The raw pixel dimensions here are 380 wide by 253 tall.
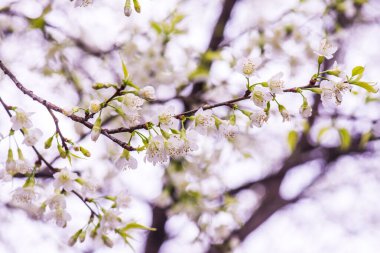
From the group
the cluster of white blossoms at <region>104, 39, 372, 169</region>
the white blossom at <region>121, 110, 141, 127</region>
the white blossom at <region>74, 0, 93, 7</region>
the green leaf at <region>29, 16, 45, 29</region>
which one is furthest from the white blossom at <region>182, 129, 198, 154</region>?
the green leaf at <region>29, 16, 45, 29</region>

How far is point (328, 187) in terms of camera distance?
5992 mm

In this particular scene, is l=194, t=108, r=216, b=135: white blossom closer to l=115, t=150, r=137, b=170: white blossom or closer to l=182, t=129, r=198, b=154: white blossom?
l=182, t=129, r=198, b=154: white blossom

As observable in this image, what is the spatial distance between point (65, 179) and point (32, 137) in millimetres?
188

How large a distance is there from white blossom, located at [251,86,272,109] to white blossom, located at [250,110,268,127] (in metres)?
0.07

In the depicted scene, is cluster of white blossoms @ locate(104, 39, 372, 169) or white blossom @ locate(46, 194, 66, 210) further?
white blossom @ locate(46, 194, 66, 210)

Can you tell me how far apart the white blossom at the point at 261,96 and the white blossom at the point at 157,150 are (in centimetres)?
29

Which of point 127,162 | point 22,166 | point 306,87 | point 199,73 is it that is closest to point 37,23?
point 199,73

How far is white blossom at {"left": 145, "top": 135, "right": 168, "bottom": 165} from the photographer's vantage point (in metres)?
1.35

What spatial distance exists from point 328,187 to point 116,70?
3696 millimetres

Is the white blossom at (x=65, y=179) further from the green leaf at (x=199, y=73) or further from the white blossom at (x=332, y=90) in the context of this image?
the green leaf at (x=199, y=73)

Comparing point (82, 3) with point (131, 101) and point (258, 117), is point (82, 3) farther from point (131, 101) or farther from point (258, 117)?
point (258, 117)

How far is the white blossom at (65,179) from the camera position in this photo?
1536 mm

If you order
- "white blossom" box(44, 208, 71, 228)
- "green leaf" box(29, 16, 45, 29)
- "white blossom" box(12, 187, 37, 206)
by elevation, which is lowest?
"white blossom" box(44, 208, 71, 228)

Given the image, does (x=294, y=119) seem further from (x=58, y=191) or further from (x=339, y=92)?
(x=58, y=191)
